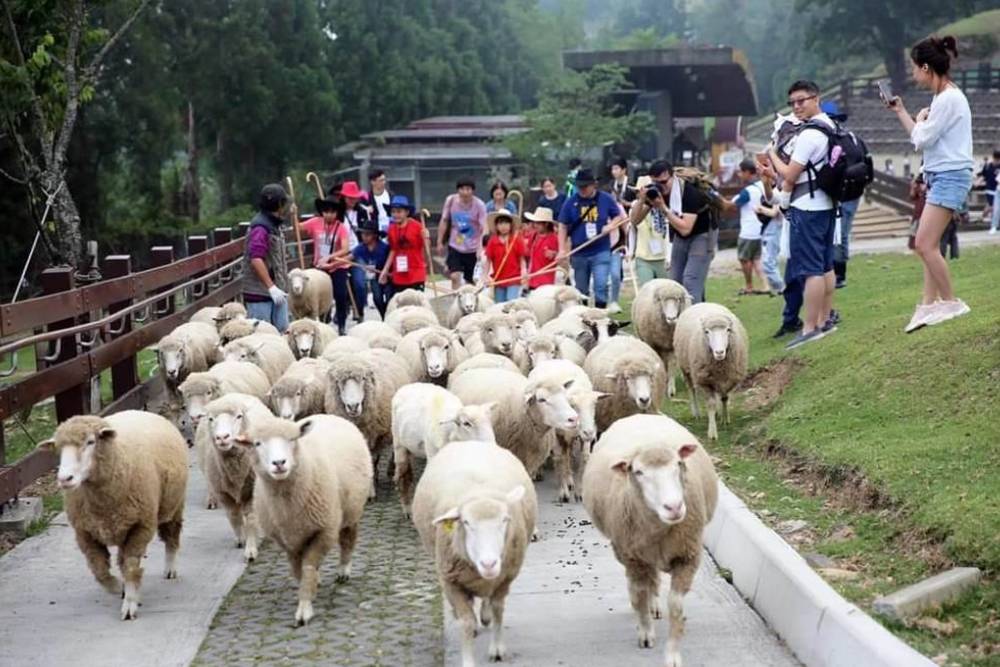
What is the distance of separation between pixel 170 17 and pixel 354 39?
27.1 ft

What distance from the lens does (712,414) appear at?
1060cm

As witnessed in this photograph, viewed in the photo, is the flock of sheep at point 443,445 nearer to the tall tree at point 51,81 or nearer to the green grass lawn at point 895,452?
the green grass lawn at point 895,452

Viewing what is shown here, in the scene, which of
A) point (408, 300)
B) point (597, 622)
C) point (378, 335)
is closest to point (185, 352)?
point (378, 335)

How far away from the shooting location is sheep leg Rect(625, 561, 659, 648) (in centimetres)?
643

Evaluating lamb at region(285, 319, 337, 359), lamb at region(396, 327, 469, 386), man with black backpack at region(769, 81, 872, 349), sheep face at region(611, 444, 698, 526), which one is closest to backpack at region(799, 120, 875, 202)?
man with black backpack at region(769, 81, 872, 349)

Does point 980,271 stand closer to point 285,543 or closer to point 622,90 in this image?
point 285,543

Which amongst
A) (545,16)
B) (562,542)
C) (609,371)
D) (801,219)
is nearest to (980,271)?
(801,219)

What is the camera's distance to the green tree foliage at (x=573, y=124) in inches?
1361

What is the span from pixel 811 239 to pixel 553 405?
3735mm

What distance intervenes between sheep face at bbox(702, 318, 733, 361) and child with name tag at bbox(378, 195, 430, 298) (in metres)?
5.43

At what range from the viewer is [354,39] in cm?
4112

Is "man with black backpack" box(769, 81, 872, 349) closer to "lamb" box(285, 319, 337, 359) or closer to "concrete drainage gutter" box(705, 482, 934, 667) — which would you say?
"concrete drainage gutter" box(705, 482, 934, 667)

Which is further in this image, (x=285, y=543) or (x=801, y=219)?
(x=801, y=219)

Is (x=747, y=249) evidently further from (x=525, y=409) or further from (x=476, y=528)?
(x=476, y=528)
